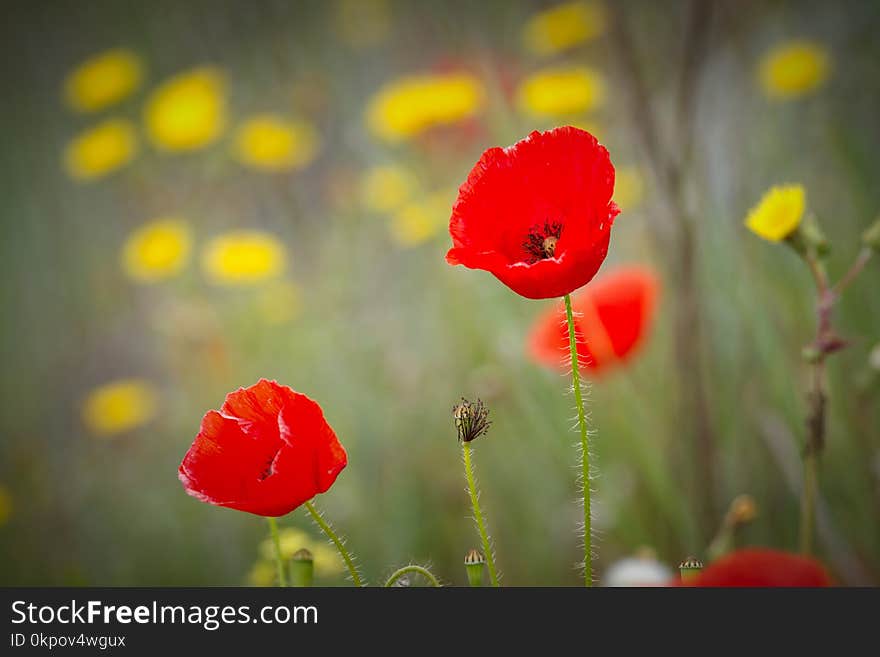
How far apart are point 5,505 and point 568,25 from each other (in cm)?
102

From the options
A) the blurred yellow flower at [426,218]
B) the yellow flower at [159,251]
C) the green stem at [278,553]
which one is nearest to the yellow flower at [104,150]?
the yellow flower at [159,251]

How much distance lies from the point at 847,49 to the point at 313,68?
0.91 meters

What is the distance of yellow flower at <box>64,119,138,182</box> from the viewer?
1.45m

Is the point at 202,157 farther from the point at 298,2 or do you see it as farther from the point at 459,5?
the point at 459,5

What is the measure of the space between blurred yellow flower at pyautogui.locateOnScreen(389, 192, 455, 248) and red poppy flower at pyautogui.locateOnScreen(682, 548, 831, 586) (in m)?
0.97

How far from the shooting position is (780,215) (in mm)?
496

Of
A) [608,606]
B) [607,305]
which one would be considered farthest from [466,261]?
[607,305]

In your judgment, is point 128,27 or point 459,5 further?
point 128,27

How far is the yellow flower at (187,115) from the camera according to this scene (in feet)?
4.58

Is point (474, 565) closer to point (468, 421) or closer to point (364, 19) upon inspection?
point (468, 421)

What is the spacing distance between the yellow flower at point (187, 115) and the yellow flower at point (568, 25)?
1.65 feet

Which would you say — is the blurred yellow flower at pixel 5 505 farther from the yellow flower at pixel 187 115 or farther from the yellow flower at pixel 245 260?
the yellow flower at pixel 187 115


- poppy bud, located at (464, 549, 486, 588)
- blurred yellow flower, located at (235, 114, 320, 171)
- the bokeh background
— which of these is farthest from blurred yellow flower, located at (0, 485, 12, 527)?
poppy bud, located at (464, 549, 486, 588)

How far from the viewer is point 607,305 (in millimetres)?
800
